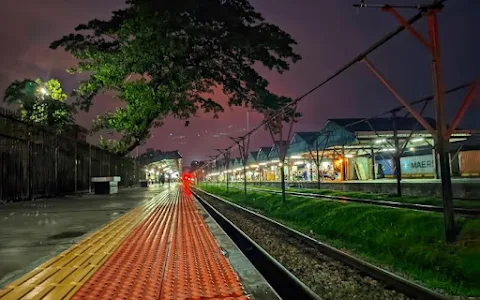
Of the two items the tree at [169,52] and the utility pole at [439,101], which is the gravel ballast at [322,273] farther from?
the tree at [169,52]

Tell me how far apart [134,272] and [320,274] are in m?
3.44

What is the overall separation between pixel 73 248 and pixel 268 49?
19.0 metres

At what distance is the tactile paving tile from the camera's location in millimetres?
5043

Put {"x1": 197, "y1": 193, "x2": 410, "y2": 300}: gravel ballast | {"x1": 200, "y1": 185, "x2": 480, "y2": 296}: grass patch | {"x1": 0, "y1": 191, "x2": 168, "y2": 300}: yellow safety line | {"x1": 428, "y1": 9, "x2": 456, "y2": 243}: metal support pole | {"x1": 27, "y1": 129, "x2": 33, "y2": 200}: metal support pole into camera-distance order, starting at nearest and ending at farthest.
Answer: {"x1": 0, "y1": 191, "x2": 168, "y2": 300}: yellow safety line → {"x1": 197, "y1": 193, "x2": 410, "y2": 300}: gravel ballast → {"x1": 200, "y1": 185, "x2": 480, "y2": 296}: grass patch → {"x1": 428, "y1": 9, "x2": 456, "y2": 243}: metal support pole → {"x1": 27, "y1": 129, "x2": 33, "y2": 200}: metal support pole

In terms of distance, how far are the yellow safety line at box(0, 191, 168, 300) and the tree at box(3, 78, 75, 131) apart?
23.9 metres

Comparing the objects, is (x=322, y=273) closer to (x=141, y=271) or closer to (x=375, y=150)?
(x=141, y=271)

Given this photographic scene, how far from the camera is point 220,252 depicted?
7.62 m

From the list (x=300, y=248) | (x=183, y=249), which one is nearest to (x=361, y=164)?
(x=300, y=248)

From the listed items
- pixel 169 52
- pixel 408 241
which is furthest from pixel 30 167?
pixel 408 241

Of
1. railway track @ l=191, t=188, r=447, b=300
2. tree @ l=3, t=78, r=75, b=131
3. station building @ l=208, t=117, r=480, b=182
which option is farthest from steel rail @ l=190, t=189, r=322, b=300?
tree @ l=3, t=78, r=75, b=131

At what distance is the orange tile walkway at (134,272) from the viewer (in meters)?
4.99

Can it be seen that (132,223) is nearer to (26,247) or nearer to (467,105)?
(26,247)

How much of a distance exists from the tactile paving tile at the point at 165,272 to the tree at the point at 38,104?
24160 mm

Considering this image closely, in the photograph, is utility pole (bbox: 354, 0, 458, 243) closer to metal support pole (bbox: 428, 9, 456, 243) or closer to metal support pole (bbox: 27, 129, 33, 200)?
metal support pole (bbox: 428, 9, 456, 243)
